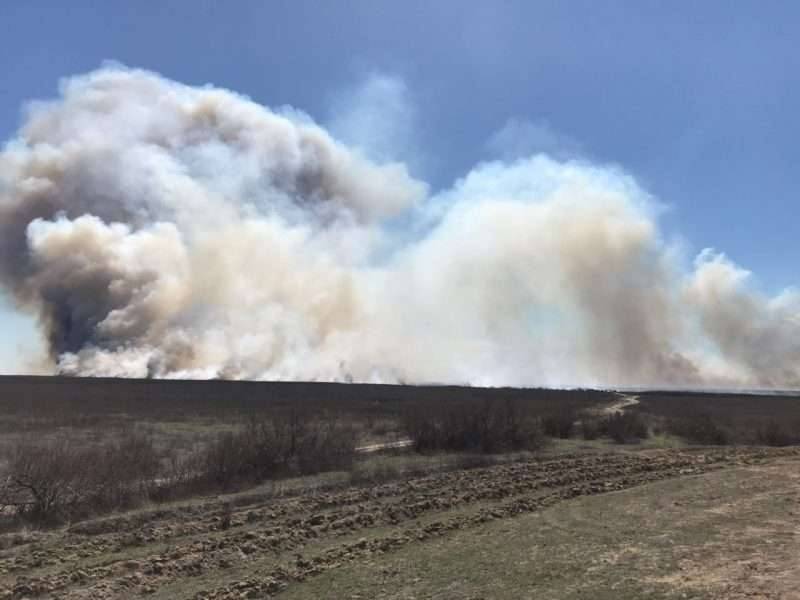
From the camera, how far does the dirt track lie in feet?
44.2

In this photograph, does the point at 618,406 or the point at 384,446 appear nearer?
Result: the point at 384,446

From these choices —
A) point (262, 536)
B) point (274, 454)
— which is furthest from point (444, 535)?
point (274, 454)

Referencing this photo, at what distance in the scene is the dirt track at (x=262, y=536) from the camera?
13461 mm

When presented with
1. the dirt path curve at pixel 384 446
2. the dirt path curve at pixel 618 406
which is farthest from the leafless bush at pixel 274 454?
the dirt path curve at pixel 618 406

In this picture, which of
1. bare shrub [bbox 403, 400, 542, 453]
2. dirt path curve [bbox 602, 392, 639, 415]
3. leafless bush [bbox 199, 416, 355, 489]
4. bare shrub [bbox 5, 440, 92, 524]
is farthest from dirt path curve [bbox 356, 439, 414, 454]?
dirt path curve [bbox 602, 392, 639, 415]

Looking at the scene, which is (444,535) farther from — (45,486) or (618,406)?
(618,406)

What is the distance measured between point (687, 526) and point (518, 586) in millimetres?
6519

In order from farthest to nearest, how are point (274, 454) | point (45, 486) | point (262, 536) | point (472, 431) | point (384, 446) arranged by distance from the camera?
1. point (472, 431)
2. point (384, 446)
3. point (274, 454)
4. point (45, 486)
5. point (262, 536)

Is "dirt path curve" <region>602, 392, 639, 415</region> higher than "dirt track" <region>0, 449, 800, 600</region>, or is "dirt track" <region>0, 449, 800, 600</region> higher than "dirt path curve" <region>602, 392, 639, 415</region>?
"dirt path curve" <region>602, 392, 639, 415</region>

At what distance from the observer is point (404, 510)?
19.7 meters

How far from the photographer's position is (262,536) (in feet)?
55.2

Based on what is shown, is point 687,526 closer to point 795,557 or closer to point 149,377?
point 795,557

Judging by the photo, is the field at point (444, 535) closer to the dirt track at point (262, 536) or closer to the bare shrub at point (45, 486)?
the dirt track at point (262, 536)

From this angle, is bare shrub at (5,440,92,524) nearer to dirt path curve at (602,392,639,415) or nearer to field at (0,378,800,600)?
field at (0,378,800,600)
